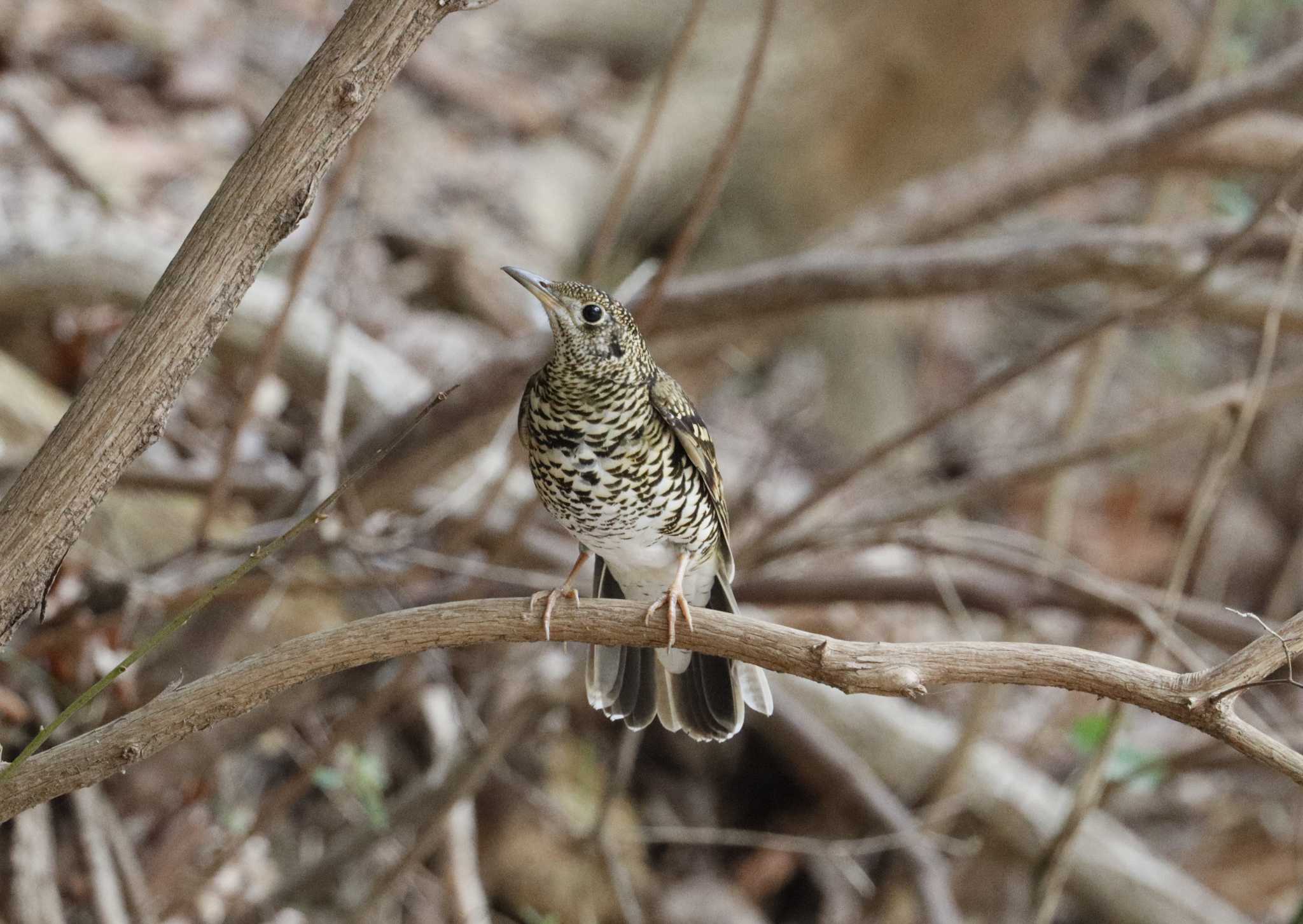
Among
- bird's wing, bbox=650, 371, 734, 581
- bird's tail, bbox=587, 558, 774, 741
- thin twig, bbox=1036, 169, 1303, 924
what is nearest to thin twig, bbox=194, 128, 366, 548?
bird's wing, bbox=650, 371, 734, 581

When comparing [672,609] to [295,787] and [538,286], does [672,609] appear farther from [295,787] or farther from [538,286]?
[295,787]

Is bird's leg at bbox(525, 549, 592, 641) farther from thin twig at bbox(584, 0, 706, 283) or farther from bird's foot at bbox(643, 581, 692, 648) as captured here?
thin twig at bbox(584, 0, 706, 283)

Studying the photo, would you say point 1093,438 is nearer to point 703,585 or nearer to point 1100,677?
point 703,585

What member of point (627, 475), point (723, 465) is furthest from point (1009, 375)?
point (723, 465)

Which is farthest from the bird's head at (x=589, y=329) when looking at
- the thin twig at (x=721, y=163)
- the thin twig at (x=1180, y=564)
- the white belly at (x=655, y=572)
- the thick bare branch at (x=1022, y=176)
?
the thick bare branch at (x=1022, y=176)

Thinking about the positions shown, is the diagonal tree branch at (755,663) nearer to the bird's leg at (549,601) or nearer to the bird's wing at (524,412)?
the bird's leg at (549,601)
